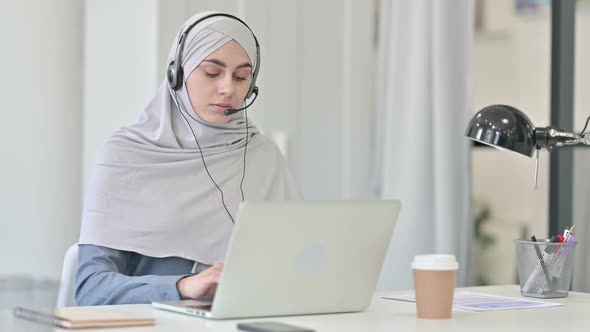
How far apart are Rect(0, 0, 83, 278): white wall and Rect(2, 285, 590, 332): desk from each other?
1.51 m

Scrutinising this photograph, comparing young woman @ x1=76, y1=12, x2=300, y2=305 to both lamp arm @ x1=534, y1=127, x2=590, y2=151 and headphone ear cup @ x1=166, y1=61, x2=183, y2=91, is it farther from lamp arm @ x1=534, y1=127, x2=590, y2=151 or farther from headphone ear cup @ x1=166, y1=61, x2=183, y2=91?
lamp arm @ x1=534, y1=127, x2=590, y2=151

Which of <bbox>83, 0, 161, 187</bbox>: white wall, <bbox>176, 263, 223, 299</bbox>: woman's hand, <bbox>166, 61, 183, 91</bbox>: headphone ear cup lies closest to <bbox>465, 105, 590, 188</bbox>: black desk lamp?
<bbox>176, 263, 223, 299</bbox>: woman's hand

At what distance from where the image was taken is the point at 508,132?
1.89 metres

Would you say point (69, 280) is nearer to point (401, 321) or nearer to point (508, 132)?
point (401, 321)

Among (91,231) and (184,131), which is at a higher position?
(184,131)

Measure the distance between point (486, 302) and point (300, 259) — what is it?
488 millimetres

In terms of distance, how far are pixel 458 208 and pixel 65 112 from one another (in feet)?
4.61

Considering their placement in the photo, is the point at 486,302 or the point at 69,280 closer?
the point at 486,302

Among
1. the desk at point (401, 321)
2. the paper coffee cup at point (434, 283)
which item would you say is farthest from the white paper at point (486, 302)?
the paper coffee cup at point (434, 283)

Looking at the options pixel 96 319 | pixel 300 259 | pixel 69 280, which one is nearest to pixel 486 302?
pixel 300 259

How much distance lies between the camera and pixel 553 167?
3.64 m

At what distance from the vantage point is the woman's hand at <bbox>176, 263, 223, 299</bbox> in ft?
5.80

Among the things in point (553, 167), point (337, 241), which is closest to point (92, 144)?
point (553, 167)

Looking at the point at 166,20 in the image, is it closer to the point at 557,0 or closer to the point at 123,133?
the point at 123,133
